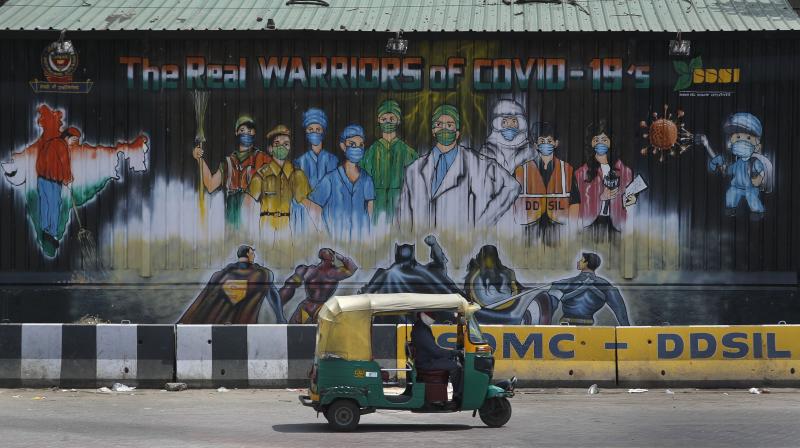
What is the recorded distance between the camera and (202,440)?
11.2m

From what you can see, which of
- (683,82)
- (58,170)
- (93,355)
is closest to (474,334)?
(93,355)

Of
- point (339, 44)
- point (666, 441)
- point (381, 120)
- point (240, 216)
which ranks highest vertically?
point (339, 44)

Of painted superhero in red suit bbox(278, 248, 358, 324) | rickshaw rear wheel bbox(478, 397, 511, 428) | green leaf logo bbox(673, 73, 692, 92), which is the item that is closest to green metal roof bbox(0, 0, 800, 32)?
green leaf logo bbox(673, 73, 692, 92)

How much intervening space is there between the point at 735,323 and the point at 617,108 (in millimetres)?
3860

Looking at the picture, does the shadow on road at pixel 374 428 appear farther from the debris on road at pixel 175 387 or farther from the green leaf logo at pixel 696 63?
the green leaf logo at pixel 696 63

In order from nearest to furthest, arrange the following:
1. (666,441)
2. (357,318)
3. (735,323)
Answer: (666,441)
(357,318)
(735,323)

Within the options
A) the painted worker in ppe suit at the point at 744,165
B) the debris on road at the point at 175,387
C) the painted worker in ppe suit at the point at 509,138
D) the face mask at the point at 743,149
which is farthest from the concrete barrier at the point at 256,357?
the face mask at the point at 743,149

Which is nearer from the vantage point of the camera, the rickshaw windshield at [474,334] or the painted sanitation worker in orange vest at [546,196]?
the rickshaw windshield at [474,334]

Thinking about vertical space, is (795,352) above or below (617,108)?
below

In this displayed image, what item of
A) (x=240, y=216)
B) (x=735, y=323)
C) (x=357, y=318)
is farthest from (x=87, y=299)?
(x=735, y=323)

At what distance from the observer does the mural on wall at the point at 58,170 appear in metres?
18.5

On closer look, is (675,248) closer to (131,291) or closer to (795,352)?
(795,352)

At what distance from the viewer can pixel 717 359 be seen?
1522cm

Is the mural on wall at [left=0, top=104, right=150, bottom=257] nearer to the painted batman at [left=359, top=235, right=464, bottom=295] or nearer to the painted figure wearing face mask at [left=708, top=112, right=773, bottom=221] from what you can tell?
the painted batman at [left=359, top=235, right=464, bottom=295]
